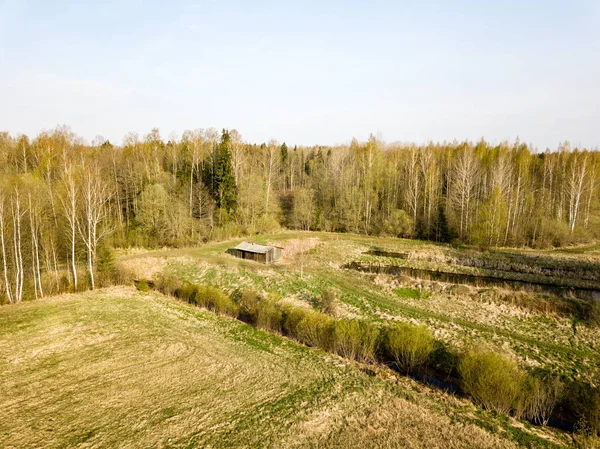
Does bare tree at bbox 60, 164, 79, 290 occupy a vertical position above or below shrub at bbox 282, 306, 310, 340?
above

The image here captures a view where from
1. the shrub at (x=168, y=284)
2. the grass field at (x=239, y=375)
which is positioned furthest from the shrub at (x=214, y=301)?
the shrub at (x=168, y=284)

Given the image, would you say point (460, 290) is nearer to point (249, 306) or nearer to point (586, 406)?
point (586, 406)

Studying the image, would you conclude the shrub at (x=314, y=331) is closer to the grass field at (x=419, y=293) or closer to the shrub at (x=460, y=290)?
the grass field at (x=419, y=293)

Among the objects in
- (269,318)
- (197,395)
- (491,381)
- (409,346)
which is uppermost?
(491,381)

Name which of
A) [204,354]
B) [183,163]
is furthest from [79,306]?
[183,163]

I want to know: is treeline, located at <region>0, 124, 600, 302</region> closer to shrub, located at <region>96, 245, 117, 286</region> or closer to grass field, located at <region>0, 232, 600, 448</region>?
shrub, located at <region>96, 245, 117, 286</region>

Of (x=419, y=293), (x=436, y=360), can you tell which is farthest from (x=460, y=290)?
(x=436, y=360)

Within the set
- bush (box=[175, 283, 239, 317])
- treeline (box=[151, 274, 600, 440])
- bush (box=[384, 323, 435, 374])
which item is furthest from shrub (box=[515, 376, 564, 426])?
bush (box=[175, 283, 239, 317])
